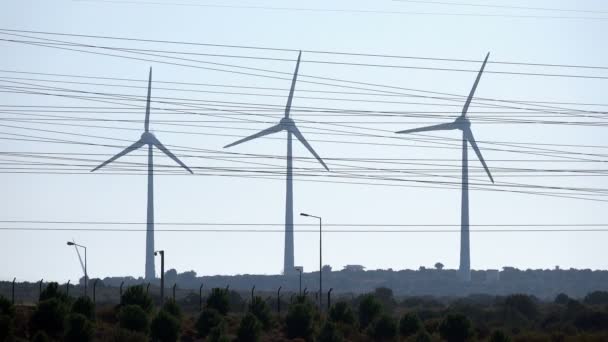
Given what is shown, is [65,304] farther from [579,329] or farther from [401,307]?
[401,307]

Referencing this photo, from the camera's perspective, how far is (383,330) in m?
111

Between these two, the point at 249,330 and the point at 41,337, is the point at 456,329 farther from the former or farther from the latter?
the point at 41,337

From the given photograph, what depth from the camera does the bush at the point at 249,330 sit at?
99188mm

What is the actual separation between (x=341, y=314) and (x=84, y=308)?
24.5 m

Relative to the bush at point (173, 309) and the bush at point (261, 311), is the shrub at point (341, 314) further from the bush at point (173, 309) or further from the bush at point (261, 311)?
the bush at point (173, 309)

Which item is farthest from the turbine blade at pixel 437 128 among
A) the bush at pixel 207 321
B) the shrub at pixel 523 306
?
the bush at pixel 207 321

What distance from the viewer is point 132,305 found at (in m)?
106

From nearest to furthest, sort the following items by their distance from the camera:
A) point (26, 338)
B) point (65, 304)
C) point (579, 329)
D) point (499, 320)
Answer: point (26, 338)
point (65, 304)
point (579, 329)
point (499, 320)

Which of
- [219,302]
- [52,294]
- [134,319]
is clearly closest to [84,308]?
[134,319]

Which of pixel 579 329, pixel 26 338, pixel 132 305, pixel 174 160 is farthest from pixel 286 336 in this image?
pixel 174 160

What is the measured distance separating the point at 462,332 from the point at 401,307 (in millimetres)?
83584

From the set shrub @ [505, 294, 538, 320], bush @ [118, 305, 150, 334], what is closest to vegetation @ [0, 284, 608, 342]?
bush @ [118, 305, 150, 334]

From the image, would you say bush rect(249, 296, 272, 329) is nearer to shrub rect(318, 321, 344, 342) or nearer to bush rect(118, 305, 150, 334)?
shrub rect(318, 321, 344, 342)

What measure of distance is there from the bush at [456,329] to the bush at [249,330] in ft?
58.6
